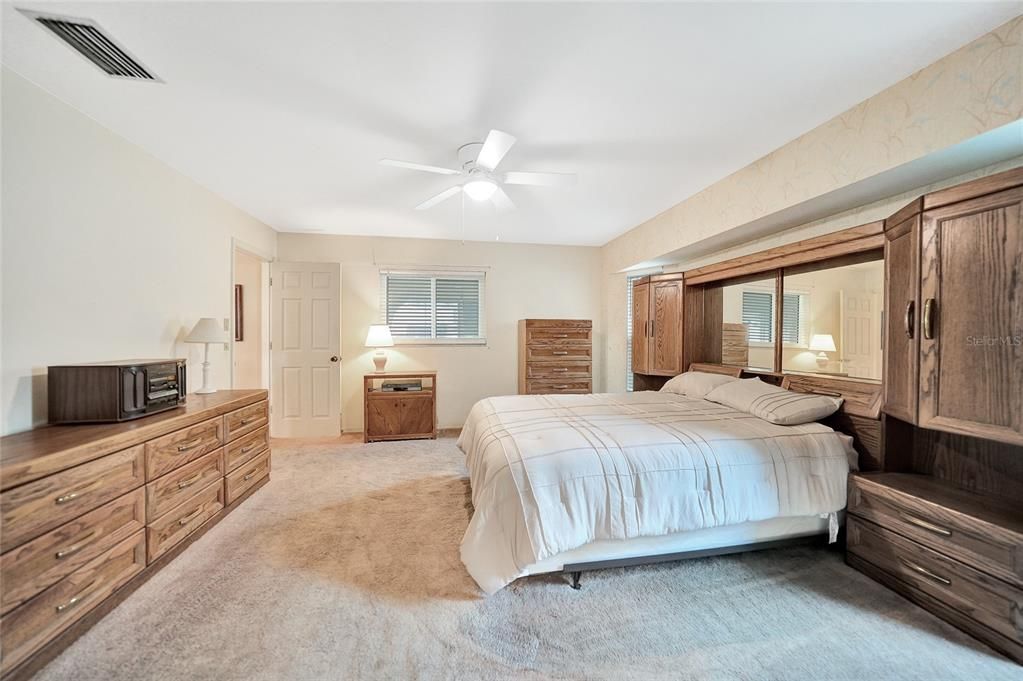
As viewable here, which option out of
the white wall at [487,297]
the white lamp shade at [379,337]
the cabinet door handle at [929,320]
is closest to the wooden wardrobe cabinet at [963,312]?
the cabinet door handle at [929,320]

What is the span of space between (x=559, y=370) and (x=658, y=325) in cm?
138

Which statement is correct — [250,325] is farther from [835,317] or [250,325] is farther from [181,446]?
[835,317]

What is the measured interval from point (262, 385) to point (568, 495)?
4459mm

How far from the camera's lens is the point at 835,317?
266 cm

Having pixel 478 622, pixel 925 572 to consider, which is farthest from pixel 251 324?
pixel 925 572

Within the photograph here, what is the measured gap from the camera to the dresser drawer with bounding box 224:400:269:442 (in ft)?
8.69

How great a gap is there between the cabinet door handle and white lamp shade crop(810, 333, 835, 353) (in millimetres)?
949

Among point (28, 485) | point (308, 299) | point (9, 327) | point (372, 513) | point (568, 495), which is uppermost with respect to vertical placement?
point (308, 299)

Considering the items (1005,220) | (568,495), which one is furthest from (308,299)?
(1005,220)

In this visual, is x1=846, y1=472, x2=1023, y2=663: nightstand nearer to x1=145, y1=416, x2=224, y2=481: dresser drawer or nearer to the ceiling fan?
the ceiling fan

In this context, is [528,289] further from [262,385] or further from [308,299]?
[262,385]

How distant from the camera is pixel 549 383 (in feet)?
16.1

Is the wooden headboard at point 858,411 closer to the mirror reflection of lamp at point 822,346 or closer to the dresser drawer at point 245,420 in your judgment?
the mirror reflection of lamp at point 822,346

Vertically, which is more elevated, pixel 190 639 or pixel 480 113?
pixel 480 113
